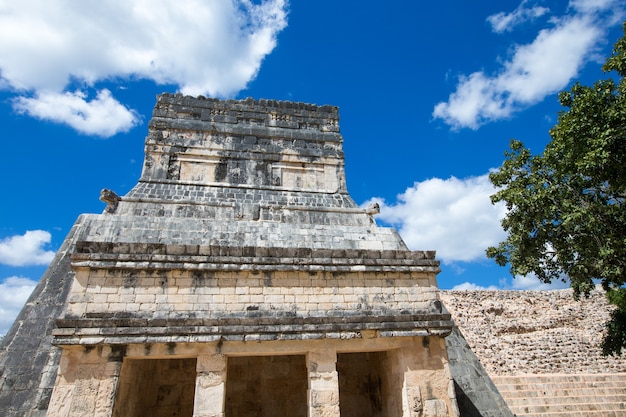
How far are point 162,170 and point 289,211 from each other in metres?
3.52

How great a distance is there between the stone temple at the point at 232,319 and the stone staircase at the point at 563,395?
7.21m

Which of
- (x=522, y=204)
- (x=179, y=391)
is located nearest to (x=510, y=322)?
Result: (x=522, y=204)

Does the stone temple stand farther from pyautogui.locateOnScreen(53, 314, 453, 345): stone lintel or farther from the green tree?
the green tree

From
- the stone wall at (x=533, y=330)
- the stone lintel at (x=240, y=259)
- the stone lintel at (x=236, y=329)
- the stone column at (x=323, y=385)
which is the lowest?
the stone column at (x=323, y=385)

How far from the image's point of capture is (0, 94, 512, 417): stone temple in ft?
18.1

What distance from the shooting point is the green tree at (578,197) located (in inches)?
339

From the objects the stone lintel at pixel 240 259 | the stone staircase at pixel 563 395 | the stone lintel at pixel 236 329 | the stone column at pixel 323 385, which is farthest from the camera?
the stone staircase at pixel 563 395

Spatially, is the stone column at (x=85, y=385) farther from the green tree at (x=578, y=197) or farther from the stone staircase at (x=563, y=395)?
the stone staircase at (x=563, y=395)

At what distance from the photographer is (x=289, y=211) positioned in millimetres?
9469

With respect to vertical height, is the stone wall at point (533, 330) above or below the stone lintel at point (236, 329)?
above

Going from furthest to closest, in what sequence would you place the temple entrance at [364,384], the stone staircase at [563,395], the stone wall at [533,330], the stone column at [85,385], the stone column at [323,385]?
the stone wall at [533,330] → the stone staircase at [563,395] → the temple entrance at [364,384] → the stone column at [323,385] → the stone column at [85,385]

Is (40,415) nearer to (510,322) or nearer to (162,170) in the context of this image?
(162,170)

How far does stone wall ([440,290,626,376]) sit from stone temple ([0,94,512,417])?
43.4ft

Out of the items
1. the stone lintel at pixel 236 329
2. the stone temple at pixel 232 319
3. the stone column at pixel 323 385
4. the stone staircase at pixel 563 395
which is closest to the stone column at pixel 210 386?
the stone temple at pixel 232 319
